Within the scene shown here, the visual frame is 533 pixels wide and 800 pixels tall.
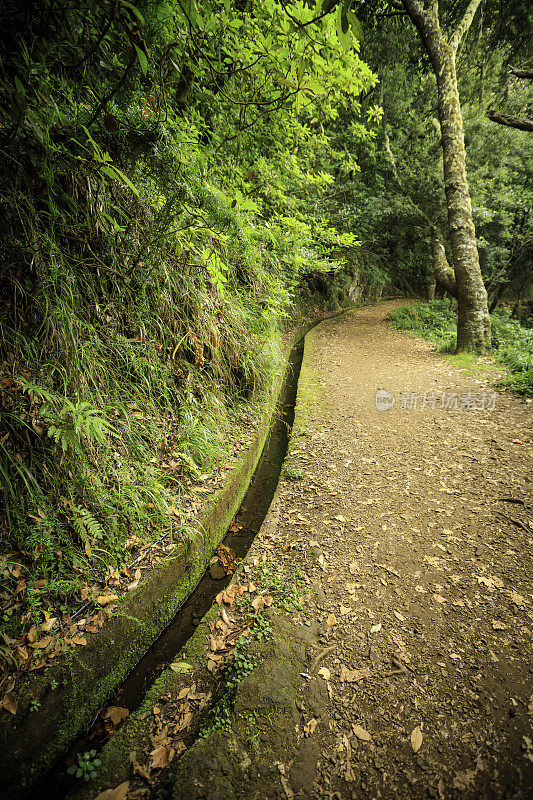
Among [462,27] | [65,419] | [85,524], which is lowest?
[85,524]

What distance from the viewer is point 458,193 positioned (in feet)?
20.5

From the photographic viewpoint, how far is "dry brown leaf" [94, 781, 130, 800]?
4.76 ft

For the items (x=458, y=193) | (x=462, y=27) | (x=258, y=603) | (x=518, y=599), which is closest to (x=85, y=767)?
(x=258, y=603)

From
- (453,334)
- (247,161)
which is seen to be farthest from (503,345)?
(247,161)

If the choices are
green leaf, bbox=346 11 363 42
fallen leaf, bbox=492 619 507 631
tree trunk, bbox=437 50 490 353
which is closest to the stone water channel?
fallen leaf, bbox=492 619 507 631

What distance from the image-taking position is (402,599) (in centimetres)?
217

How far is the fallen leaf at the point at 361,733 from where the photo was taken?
1.58m

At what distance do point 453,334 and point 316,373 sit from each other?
12.9 ft

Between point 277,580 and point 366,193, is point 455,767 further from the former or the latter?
point 366,193

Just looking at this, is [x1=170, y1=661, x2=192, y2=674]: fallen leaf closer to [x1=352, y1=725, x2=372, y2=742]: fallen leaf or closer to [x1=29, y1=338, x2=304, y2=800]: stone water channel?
[x1=29, y1=338, x2=304, y2=800]: stone water channel

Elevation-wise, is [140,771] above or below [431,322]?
below

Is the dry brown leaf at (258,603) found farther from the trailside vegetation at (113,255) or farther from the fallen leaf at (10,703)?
the fallen leaf at (10,703)

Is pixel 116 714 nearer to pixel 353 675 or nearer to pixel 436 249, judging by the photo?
pixel 353 675

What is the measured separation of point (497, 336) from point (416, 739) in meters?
7.41
